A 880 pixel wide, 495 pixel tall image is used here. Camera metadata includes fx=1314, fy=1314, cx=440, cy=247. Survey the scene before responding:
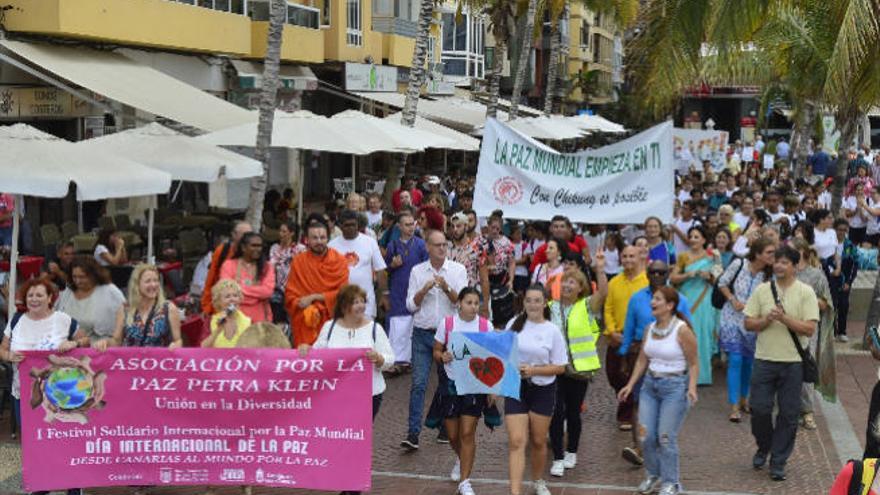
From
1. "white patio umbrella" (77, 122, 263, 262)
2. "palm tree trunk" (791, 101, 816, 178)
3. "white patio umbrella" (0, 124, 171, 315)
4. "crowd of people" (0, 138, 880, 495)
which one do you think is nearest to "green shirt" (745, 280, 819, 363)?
"crowd of people" (0, 138, 880, 495)

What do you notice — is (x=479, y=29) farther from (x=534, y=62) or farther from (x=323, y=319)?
(x=323, y=319)

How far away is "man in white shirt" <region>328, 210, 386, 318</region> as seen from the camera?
11914 millimetres

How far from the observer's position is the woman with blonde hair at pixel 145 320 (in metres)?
9.12

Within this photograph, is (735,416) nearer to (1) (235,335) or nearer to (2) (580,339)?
(2) (580,339)

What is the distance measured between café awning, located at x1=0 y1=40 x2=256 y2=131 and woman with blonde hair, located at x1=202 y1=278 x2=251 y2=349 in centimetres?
987

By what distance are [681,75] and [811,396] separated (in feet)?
18.3

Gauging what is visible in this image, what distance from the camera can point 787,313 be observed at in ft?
32.8

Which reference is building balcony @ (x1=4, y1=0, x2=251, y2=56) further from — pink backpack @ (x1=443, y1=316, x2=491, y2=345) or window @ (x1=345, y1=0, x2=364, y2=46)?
pink backpack @ (x1=443, y1=316, x2=491, y2=345)

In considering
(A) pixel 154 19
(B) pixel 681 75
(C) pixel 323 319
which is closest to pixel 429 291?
(C) pixel 323 319

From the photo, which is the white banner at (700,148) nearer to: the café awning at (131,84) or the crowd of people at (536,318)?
the café awning at (131,84)

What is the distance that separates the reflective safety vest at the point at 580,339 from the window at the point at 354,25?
24.4 meters

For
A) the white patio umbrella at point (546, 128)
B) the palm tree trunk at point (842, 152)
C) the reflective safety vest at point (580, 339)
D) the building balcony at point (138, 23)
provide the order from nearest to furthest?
the reflective safety vest at point (580, 339)
the building balcony at point (138, 23)
the palm tree trunk at point (842, 152)
the white patio umbrella at point (546, 128)

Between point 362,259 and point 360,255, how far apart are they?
1.6 inches

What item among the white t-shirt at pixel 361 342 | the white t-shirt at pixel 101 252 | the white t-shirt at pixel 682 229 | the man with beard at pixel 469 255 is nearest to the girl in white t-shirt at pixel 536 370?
the white t-shirt at pixel 361 342
